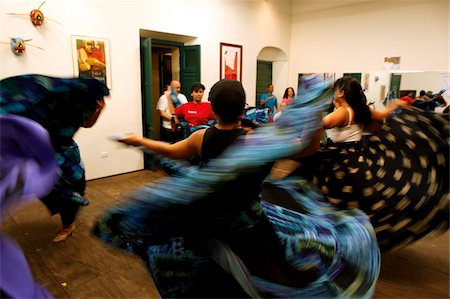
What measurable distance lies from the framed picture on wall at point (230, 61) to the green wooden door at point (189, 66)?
73 cm

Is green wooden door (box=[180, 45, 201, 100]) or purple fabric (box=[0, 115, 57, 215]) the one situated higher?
green wooden door (box=[180, 45, 201, 100])

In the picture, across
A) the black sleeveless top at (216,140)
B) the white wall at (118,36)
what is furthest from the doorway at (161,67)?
the black sleeveless top at (216,140)

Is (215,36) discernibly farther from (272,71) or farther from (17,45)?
(17,45)

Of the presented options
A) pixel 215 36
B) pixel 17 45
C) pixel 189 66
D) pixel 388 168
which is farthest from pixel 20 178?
pixel 215 36

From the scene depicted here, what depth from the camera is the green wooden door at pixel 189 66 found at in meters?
6.05

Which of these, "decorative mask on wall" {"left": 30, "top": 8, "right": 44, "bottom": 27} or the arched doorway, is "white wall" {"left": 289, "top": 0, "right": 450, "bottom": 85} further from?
"decorative mask on wall" {"left": 30, "top": 8, "right": 44, "bottom": 27}

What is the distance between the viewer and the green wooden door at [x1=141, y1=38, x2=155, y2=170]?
5195 millimetres

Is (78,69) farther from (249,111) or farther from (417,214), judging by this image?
(417,214)

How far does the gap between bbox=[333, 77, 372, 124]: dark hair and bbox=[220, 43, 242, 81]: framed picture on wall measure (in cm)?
445

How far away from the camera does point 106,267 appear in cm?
255

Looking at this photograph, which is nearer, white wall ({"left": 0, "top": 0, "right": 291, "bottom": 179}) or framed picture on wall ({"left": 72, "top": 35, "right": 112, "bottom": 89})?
white wall ({"left": 0, "top": 0, "right": 291, "bottom": 179})

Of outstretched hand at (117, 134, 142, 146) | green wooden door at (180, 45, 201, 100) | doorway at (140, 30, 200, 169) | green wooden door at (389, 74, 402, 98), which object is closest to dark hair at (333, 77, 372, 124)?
outstretched hand at (117, 134, 142, 146)

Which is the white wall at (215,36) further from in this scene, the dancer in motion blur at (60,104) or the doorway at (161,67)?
the dancer in motion blur at (60,104)

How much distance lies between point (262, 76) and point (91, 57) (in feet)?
16.2
